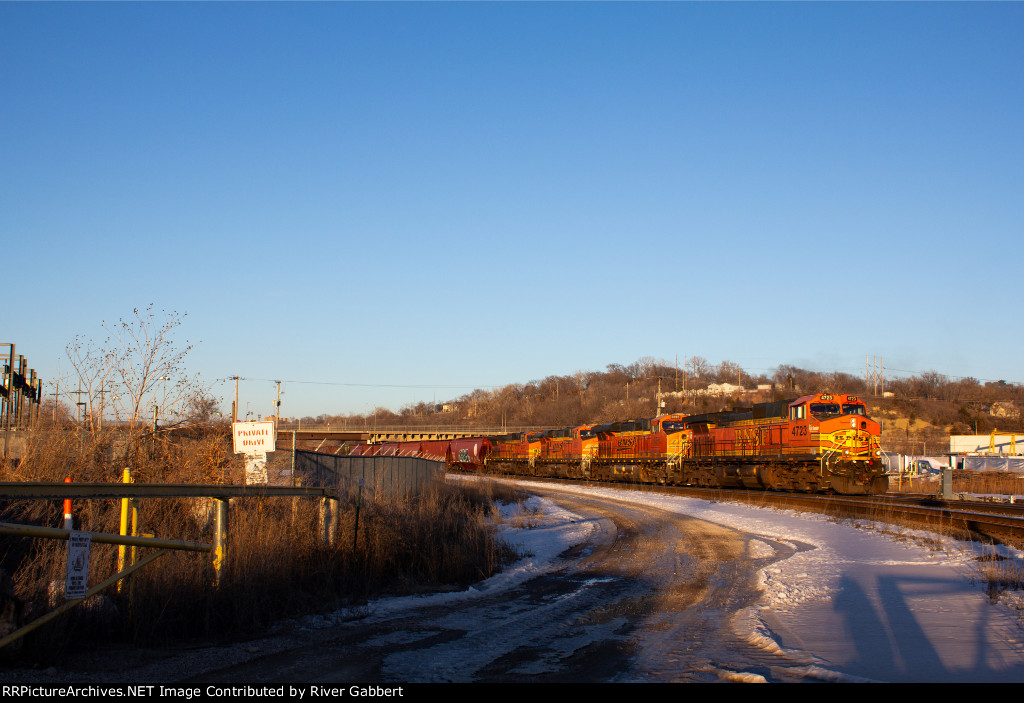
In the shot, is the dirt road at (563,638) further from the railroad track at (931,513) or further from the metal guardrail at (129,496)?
the railroad track at (931,513)

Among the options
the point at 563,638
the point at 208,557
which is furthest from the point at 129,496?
the point at 563,638

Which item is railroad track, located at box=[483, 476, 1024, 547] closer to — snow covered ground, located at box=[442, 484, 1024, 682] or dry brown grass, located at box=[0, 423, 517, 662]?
snow covered ground, located at box=[442, 484, 1024, 682]

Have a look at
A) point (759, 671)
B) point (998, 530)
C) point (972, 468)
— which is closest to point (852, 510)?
point (998, 530)

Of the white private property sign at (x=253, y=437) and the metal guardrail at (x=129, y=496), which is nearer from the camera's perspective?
the metal guardrail at (x=129, y=496)

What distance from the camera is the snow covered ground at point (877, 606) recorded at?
21.3 feet

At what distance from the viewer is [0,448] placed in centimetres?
1625

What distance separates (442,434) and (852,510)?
81803 millimetres

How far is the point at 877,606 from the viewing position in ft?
29.2

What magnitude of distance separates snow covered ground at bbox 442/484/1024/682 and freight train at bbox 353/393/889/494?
1005 centimetres

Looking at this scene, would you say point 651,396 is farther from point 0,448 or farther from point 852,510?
point 0,448

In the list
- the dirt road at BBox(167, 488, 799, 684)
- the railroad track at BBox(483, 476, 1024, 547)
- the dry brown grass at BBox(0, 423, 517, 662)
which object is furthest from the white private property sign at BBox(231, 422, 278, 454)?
the railroad track at BBox(483, 476, 1024, 547)

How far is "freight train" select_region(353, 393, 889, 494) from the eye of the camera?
1023 inches

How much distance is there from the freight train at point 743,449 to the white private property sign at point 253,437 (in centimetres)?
2028

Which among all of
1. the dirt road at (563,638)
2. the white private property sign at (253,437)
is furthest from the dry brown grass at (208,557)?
the dirt road at (563,638)
